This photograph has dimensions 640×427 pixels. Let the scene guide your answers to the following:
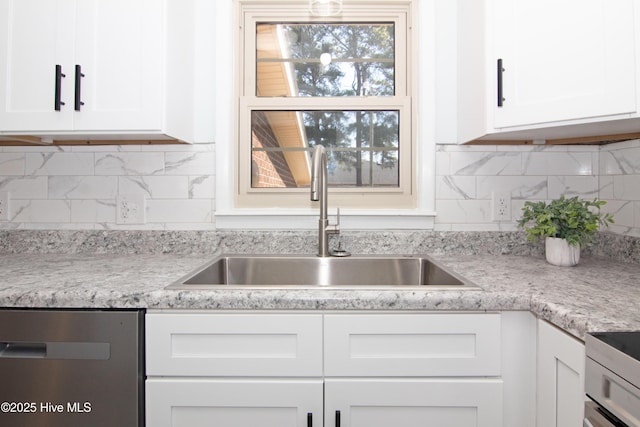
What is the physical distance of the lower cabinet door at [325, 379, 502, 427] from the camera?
100 cm

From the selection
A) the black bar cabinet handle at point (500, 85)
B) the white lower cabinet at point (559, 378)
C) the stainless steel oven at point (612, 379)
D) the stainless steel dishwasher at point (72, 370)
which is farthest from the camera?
the black bar cabinet handle at point (500, 85)

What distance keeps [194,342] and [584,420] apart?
2.94 ft

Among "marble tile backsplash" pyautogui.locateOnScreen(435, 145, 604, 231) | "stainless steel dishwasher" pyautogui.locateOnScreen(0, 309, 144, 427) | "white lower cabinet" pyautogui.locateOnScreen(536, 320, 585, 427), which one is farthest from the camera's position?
"marble tile backsplash" pyautogui.locateOnScreen(435, 145, 604, 231)

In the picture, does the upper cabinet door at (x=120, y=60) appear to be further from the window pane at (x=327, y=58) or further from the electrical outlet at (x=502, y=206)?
the electrical outlet at (x=502, y=206)

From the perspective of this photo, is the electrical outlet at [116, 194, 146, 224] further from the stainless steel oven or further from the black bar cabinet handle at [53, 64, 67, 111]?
the stainless steel oven

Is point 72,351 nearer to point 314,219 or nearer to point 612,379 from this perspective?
point 314,219

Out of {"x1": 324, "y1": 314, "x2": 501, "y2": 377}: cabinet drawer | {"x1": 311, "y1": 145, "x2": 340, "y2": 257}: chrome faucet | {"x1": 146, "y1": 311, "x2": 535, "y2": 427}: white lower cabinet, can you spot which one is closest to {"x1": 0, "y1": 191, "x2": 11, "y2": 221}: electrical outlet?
{"x1": 146, "y1": 311, "x2": 535, "y2": 427}: white lower cabinet

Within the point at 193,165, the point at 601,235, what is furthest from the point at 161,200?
the point at 601,235

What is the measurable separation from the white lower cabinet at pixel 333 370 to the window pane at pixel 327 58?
113cm

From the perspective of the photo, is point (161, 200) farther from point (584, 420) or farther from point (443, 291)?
point (584, 420)

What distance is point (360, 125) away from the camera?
175 centimetres

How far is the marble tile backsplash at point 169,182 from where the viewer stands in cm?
165

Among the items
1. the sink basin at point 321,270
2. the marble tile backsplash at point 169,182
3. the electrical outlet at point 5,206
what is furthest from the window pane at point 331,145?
the electrical outlet at point 5,206

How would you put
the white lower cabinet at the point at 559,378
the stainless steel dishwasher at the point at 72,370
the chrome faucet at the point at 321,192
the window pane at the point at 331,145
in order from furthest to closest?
the window pane at the point at 331,145, the chrome faucet at the point at 321,192, the stainless steel dishwasher at the point at 72,370, the white lower cabinet at the point at 559,378
